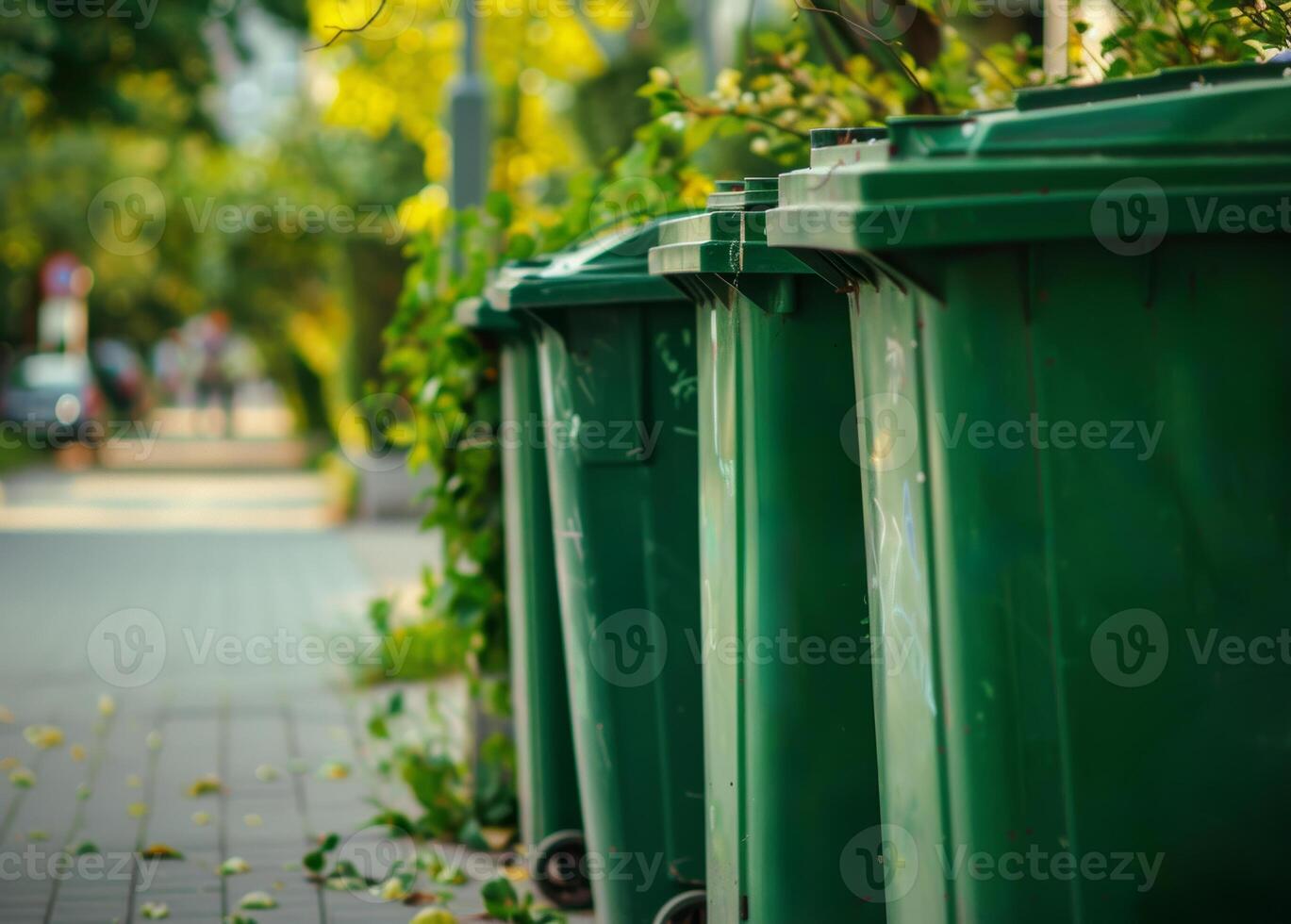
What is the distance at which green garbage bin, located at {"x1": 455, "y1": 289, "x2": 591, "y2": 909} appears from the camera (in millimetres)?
4660

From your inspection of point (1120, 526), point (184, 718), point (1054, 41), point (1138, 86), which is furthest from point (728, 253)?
point (184, 718)

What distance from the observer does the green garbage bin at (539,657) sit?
466cm

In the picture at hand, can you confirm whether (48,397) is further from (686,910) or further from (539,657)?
(686,910)

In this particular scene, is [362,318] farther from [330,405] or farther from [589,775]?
[589,775]

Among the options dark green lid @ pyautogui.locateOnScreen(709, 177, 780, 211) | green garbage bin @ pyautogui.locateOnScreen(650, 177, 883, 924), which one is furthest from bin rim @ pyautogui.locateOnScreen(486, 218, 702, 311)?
green garbage bin @ pyautogui.locateOnScreen(650, 177, 883, 924)

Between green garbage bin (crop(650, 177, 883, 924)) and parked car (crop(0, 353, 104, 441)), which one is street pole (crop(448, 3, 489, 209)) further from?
parked car (crop(0, 353, 104, 441))

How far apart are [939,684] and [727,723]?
89 centimetres

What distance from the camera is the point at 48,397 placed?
27969 mm

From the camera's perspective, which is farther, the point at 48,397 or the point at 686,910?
the point at 48,397

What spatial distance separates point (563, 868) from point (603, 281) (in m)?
1.75

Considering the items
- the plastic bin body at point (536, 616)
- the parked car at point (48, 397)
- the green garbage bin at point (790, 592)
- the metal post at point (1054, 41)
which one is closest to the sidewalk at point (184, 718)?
the plastic bin body at point (536, 616)

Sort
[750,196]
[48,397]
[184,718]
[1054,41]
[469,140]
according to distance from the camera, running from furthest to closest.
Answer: [48,397], [469,140], [184,718], [1054,41], [750,196]

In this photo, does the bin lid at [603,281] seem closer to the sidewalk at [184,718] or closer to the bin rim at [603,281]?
the bin rim at [603,281]

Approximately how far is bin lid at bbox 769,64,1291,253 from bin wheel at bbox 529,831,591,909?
8.32ft
